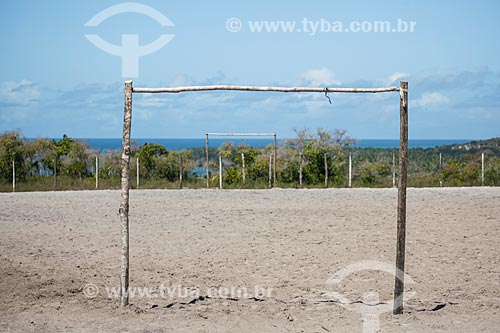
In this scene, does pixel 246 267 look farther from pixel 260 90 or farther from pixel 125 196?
pixel 260 90

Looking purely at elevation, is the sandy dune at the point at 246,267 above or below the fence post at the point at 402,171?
below

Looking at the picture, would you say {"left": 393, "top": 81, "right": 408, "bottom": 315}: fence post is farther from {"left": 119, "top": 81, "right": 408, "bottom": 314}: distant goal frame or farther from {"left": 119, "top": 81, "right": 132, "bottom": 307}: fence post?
{"left": 119, "top": 81, "right": 132, "bottom": 307}: fence post

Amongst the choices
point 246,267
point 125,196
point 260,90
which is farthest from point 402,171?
point 125,196

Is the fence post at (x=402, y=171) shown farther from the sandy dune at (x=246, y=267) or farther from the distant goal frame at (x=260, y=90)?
the sandy dune at (x=246, y=267)

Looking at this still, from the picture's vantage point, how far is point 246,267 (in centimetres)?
770

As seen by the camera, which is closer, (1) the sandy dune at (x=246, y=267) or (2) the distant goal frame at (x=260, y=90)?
(1) the sandy dune at (x=246, y=267)

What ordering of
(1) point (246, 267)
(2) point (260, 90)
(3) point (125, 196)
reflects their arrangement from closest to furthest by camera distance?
(3) point (125, 196) < (2) point (260, 90) < (1) point (246, 267)

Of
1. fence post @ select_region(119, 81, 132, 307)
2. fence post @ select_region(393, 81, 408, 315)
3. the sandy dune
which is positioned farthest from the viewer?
fence post @ select_region(119, 81, 132, 307)

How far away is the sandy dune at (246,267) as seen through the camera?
5898 mm

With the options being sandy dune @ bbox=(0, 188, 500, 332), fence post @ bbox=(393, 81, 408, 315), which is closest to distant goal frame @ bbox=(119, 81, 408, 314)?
fence post @ bbox=(393, 81, 408, 315)

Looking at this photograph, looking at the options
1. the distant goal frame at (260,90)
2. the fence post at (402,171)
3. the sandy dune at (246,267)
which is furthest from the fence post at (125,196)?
the fence post at (402,171)

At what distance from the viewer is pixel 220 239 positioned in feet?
30.8

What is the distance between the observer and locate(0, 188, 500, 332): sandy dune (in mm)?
5898

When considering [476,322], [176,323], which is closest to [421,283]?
[476,322]
